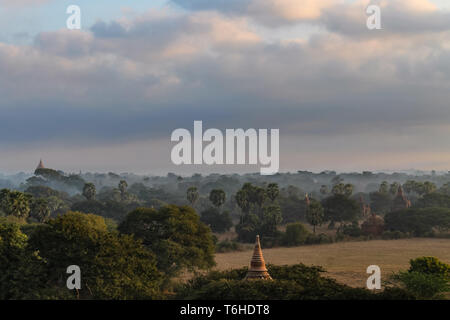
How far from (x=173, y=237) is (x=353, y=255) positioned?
91.3ft

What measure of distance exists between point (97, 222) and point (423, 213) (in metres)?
50.3

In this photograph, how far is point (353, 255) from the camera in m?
60.1

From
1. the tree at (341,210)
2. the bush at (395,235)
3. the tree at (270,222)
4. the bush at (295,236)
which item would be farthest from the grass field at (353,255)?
the tree at (341,210)

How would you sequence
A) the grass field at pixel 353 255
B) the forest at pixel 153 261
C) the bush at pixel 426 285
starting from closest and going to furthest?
the forest at pixel 153 261 < the bush at pixel 426 285 < the grass field at pixel 353 255

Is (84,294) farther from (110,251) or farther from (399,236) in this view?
(399,236)

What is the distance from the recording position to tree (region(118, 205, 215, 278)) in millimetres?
39094

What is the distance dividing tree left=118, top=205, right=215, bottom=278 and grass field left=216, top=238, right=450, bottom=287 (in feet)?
32.1

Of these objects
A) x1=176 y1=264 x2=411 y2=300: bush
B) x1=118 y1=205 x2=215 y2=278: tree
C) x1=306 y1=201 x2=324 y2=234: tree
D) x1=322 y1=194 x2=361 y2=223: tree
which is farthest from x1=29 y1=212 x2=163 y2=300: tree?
x1=322 y1=194 x2=361 y2=223: tree

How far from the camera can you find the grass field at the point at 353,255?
49.9 m

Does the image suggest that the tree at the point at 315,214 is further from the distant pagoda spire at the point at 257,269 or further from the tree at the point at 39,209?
the distant pagoda spire at the point at 257,269

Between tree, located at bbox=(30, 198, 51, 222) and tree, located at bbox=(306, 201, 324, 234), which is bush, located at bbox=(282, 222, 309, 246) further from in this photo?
tree, located at bbox=(30, 198, 51, 222)

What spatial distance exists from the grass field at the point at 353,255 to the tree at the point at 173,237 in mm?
9771

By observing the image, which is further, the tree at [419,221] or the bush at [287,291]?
the tree at [419,221]
